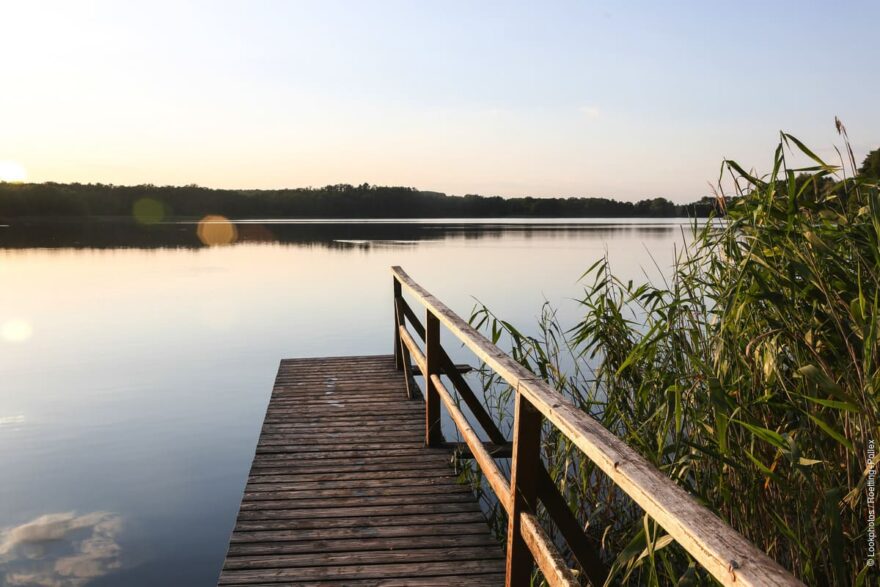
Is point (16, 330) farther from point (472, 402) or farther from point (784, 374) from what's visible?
point (784, 374)

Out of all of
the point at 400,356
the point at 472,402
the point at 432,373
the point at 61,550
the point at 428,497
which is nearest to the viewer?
the point at 428,497

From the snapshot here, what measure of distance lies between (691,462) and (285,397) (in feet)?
14.4

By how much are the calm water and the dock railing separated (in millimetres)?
3167

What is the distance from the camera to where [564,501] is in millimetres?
2268

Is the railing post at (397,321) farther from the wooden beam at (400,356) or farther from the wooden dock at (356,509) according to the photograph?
the wooden dock at (356,509)

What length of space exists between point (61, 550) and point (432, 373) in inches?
132

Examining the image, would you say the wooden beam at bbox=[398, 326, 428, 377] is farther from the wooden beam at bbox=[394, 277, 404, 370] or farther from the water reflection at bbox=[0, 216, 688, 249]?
the water reflection at bbox=[0, 216, 688, 249]

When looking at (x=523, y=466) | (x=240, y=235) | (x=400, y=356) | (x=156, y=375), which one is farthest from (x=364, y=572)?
(x=240, y=235)

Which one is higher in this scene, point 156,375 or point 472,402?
point 472,402

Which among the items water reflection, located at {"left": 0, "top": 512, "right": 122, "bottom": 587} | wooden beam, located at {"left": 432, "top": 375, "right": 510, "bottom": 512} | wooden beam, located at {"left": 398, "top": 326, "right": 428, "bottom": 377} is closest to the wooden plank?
wooden beam, located at {"left": 432, "top": 375, "right": 510, "bottom": 512}

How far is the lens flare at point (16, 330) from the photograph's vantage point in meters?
14.5

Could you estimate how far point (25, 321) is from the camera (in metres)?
16.3

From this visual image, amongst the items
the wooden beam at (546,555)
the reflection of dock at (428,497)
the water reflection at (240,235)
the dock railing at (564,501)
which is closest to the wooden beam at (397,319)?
the reflection of dock at (428,497)

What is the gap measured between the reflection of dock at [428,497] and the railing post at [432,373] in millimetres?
10
